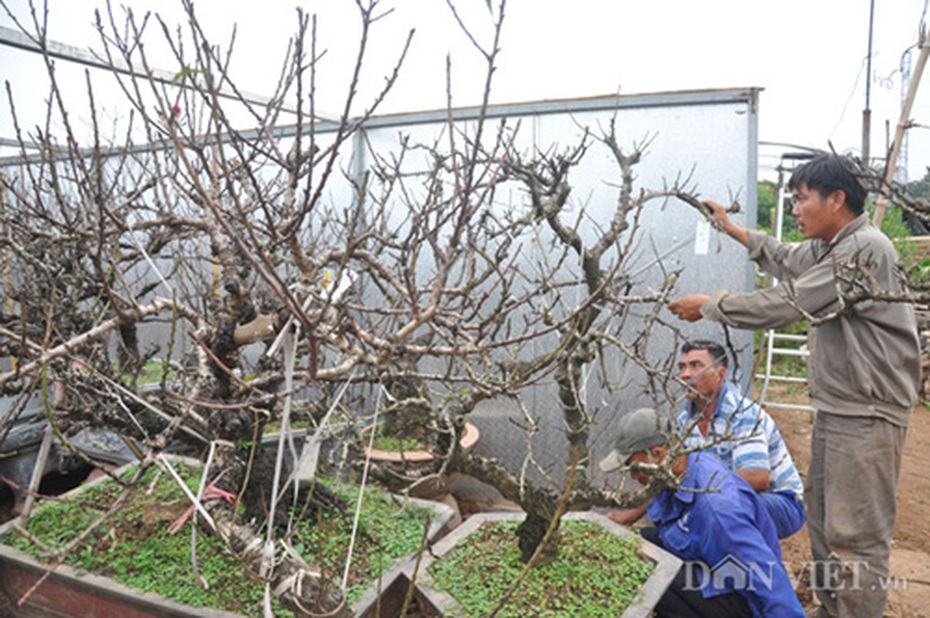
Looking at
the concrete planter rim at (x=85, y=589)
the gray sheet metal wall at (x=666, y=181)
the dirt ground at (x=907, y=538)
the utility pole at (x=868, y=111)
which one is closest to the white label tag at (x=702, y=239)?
the gray sheet metal wall at (x=666, y=181)

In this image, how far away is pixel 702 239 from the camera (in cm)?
407

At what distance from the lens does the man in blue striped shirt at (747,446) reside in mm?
2678

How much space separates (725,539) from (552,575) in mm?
634

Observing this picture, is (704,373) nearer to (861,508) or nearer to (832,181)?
(861,508)

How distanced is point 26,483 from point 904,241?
902 cm

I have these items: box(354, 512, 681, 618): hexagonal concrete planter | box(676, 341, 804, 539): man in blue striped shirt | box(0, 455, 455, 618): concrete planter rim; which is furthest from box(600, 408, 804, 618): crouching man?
box(0, 455, 455, 618): concrete planter rim

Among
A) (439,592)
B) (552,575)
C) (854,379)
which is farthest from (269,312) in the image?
(854,379)

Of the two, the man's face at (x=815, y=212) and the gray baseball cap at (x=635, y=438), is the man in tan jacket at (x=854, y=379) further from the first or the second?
the gray baseball cap at (x=635, y=438)

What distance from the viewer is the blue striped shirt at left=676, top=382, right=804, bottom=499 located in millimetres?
2689

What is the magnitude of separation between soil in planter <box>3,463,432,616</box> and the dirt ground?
2.28 metres

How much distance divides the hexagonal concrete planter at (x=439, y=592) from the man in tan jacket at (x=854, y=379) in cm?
91

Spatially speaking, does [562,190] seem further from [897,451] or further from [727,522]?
[897,451]

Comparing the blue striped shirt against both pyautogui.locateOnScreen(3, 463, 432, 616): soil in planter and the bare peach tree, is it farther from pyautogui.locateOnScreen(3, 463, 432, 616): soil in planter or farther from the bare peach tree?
pyautogui.locateOnScreen(3, 463, 432, 616): soil in planter

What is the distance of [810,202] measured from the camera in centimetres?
279
